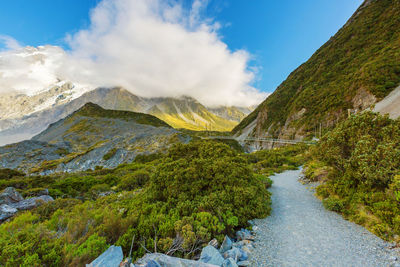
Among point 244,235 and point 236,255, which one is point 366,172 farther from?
point 236,255

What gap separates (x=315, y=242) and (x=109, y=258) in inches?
196

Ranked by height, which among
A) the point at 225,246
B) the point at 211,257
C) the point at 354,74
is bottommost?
the point at 225,246

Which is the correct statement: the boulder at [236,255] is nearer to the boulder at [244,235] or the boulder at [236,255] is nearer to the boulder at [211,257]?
the boulder at [211,257]

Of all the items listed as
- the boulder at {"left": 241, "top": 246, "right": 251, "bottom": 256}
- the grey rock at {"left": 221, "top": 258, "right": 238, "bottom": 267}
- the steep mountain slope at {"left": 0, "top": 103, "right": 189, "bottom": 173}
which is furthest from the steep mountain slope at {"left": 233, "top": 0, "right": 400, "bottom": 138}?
the grey rock at {"left": 221, "top": 258, "right": 238, "bottom": 267}

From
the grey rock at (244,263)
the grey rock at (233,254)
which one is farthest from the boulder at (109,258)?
the grey rock at (244,263)

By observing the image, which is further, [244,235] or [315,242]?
[244,235]

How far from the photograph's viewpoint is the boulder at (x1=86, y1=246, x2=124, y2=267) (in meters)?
2.95

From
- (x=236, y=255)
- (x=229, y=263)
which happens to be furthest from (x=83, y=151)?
(x=229, y=263)

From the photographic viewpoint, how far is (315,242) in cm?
441

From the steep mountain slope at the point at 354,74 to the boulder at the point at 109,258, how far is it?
4113 cm

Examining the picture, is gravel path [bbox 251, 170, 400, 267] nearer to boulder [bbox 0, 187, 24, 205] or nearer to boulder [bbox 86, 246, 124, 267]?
boulder [bbox 86, 246, 124, 267]

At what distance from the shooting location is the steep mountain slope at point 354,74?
31.4 m

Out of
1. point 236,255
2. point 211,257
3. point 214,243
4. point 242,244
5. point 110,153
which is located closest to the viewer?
point 211,257

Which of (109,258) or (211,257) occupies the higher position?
(109,258)
